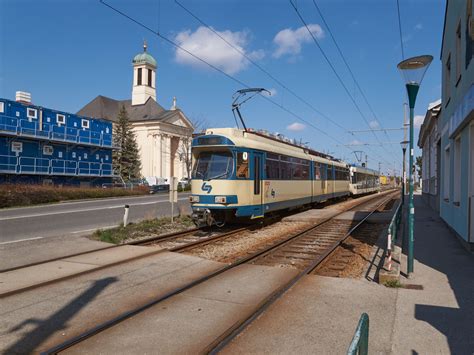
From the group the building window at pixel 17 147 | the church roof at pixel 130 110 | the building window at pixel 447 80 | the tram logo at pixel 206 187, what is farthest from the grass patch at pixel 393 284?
the church roof at pixel 130 110

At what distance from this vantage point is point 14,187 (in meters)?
28.8

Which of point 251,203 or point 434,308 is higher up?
point 251,203

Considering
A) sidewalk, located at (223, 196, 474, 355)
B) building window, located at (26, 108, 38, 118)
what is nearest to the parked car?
building window, located at (26, 108, 38, 118)

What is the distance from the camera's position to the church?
6538 centimetres

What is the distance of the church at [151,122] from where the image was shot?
6538 cm

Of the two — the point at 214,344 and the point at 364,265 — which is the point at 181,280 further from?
the point at 364,265

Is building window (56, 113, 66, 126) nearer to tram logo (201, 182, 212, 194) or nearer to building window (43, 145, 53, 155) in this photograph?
building window (43, 145, 53, 155)

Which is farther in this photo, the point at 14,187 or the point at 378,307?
the point at 14,187

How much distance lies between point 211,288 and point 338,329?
8.48 feet

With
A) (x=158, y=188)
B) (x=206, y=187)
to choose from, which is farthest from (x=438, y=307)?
(x=158, y=188)

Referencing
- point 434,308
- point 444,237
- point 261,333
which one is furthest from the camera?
point 444,237

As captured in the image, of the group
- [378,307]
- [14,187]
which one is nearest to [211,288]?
[378,307]

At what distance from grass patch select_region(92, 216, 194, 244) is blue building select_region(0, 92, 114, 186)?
2585 centimetres

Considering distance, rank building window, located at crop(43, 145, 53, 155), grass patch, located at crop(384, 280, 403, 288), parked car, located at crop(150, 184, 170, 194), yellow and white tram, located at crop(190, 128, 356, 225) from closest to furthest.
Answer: grass patch, located at crop(384, 280, 403, 288), yellow and white tram, located at crop(190, 128, 356, 225), building window, located at crop(43, 145, 53, 155), parked car, located at crop(150, 184, 170, 194)
